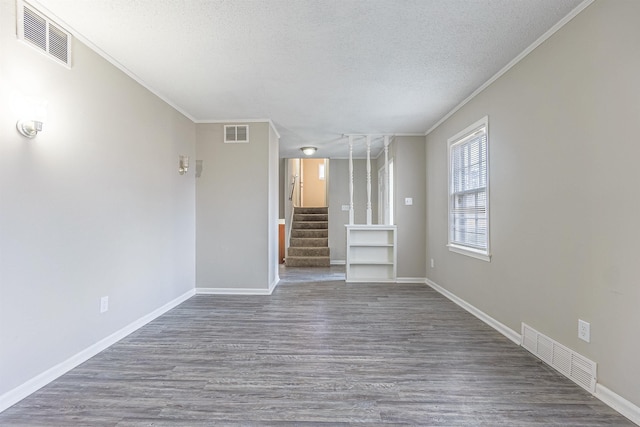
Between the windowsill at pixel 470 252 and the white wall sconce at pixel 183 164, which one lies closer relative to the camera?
the windowsill at pixel 470 252

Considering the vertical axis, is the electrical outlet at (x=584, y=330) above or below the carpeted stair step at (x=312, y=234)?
below

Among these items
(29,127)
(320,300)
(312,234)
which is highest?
(29,127)

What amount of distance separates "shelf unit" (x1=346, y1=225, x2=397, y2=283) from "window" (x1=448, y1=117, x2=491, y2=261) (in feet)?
4.21

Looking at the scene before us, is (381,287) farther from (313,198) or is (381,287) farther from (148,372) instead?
(313,198)

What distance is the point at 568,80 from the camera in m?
2.20

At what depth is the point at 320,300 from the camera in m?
4.23

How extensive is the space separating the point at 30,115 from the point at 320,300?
11.1ft

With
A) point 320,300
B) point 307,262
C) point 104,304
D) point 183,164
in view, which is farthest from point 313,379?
point 307,262

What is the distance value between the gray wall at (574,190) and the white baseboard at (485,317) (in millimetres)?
68

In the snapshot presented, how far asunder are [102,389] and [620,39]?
3.80 meters

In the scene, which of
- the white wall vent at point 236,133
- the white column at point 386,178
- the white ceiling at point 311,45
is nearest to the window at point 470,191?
the white ceiling at point 311,45

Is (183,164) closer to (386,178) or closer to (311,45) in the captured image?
(311,45)

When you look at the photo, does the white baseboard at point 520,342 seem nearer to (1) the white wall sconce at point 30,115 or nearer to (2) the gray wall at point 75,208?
(2) the gray wall at point 75,208

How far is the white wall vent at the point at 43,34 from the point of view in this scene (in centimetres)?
198
